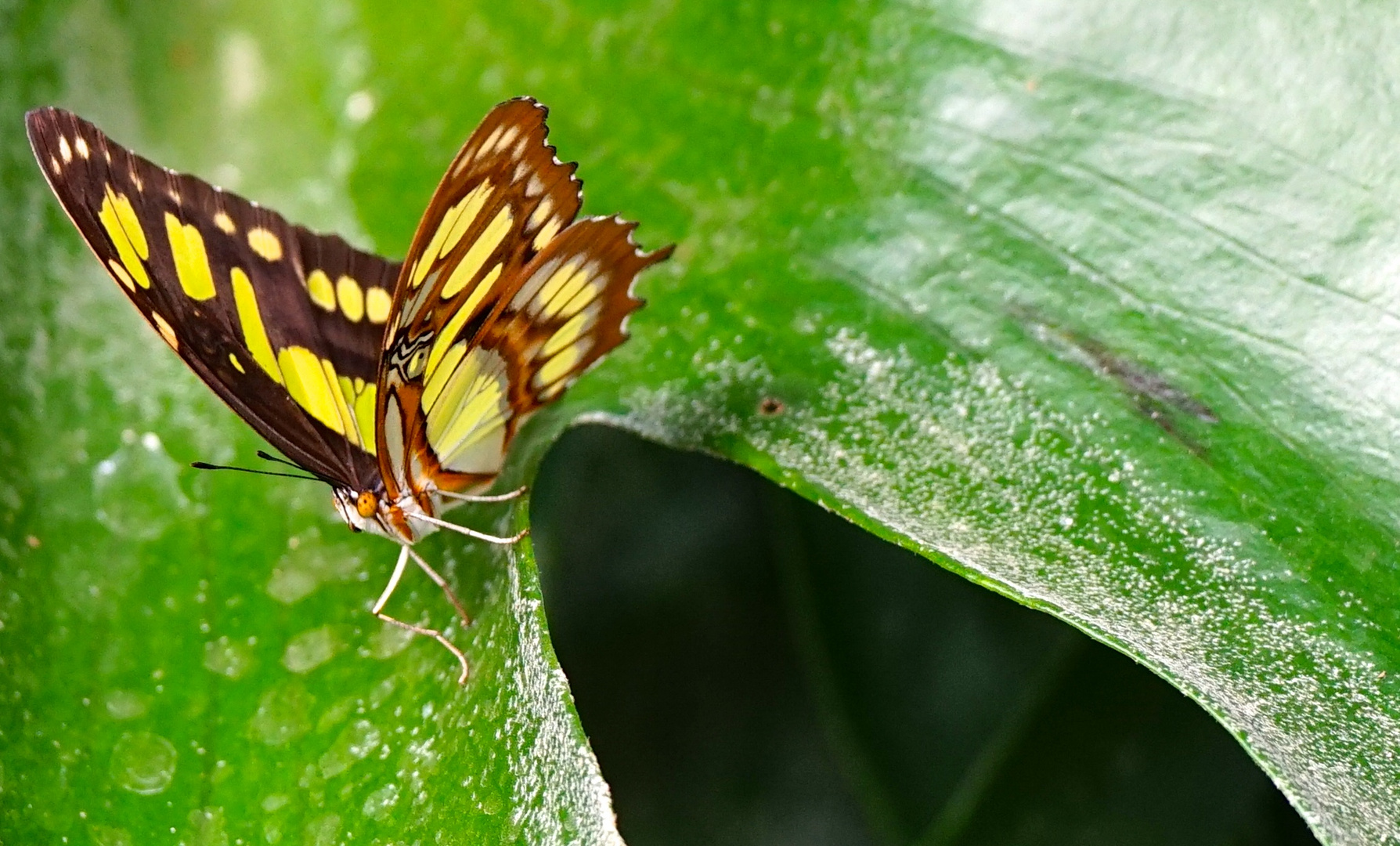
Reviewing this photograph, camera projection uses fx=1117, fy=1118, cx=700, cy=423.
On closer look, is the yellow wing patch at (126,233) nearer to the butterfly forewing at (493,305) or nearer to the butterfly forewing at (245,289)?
the butterfly forewing at (245,289)

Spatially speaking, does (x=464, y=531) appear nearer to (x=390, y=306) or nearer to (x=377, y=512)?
(x=377, y=512)

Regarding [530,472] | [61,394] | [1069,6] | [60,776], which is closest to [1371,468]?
[1069,6]

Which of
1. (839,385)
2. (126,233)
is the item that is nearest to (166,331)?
(126,233)

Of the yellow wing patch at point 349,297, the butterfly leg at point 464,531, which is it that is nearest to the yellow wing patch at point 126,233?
the yellow wing patch at point 349,297

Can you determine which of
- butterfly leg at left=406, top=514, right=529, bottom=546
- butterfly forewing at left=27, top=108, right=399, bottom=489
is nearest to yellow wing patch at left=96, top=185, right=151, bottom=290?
butterfly forewing at left=27, top=108, right=399, bottom=489

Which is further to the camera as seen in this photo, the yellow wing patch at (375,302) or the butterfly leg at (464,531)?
the yellow wing patch at (375,302)
